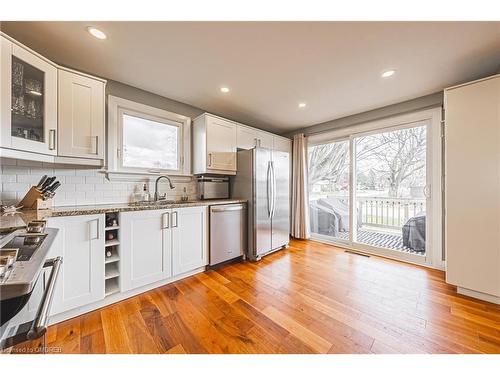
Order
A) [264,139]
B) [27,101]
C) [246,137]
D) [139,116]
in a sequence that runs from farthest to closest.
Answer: [264,139] < [246,137] < [139,116] < [27,101]

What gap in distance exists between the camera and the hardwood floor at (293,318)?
132cm

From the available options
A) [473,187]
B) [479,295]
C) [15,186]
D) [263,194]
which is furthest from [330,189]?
[15,186]

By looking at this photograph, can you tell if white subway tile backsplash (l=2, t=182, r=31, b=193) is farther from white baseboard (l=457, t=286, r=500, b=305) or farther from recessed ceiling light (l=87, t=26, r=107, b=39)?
white baseboard (l=457, t=286, r=500, b=305)

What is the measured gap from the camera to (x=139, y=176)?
248 cm

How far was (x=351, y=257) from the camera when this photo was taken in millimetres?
2971

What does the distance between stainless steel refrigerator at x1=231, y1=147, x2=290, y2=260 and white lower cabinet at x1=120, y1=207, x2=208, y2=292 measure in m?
0.76

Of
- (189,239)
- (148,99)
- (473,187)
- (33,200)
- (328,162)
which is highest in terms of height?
(148,99)

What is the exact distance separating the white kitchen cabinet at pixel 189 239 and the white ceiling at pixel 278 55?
5.09 feet

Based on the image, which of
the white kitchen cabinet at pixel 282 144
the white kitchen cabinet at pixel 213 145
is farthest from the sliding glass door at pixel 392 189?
the white kitchen cabinet at pixel 213 145

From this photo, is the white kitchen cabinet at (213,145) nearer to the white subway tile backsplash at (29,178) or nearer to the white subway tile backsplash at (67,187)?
the white subway tile backsplash at (67,187)

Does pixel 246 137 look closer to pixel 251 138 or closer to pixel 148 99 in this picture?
pixel 251 138

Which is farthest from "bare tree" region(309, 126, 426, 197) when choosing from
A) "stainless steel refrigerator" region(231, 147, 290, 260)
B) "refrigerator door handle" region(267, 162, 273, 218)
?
"refrigerator door handle" region(267, 162, 273, 218)

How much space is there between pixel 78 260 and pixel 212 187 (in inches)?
71.2

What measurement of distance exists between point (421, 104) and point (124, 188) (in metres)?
4.06
